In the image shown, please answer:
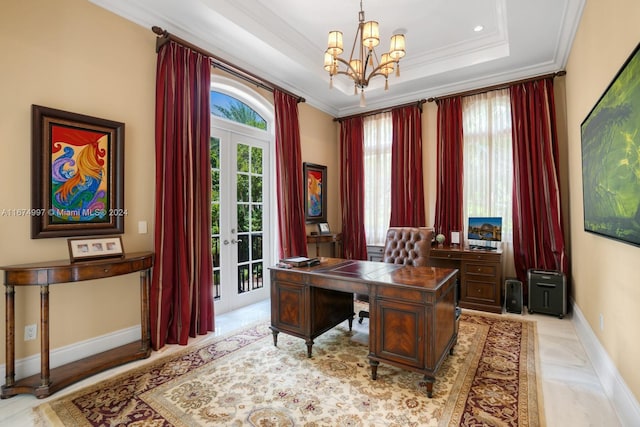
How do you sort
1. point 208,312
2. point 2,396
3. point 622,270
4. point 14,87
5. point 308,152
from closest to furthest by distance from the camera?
1. point 622,270
2. point 2,396
3. point 14,87
4. point 208,312
5. point 308,152

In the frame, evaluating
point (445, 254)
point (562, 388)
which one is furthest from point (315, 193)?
Answer: point (562, 388)

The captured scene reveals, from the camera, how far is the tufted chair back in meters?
3.38

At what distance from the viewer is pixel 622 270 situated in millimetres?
2025

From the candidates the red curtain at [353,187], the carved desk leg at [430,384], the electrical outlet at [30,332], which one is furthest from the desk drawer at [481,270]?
the electrical outlet at [30,332]

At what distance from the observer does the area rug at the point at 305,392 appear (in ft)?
6.41

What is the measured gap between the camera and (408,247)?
11.4 feet

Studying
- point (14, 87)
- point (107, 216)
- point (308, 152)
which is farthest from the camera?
point (308, 152)

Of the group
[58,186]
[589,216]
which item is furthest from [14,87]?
[589,216]

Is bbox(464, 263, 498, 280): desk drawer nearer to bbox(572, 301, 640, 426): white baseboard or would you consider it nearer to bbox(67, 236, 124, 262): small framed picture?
bbox(572, 301, 640, 426): white baseboard

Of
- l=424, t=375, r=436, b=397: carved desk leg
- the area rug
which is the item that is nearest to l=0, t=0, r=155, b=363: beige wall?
the area rug

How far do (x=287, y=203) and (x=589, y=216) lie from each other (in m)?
3.38

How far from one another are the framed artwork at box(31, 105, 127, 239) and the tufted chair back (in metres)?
2.80

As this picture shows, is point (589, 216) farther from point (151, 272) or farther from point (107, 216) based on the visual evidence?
point (107, 216)

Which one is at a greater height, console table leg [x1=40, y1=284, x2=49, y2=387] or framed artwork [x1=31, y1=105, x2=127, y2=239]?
framed artwork [x1=31, y1=105, x2=127, y2=239]
